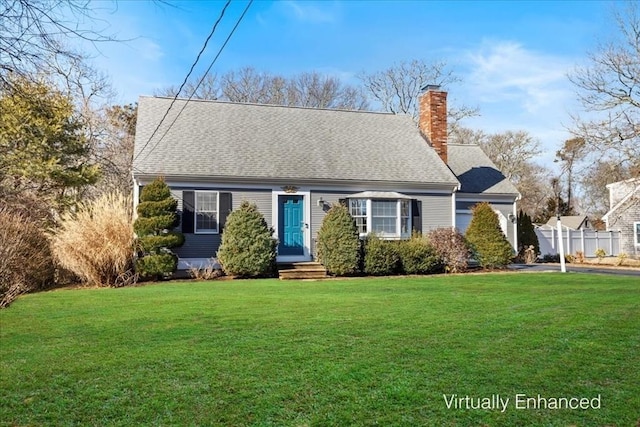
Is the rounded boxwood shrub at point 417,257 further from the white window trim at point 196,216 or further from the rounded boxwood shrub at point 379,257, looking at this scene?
the white window trim at point 196,216

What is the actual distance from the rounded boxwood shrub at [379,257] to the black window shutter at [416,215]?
267cm

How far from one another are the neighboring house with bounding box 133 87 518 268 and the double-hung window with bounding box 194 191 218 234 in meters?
0.03

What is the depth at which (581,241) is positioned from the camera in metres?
24.0

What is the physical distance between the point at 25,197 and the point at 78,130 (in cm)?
407

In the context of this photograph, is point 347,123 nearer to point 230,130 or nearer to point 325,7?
point 230,130

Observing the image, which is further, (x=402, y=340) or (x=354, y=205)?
(x=354, y=205)

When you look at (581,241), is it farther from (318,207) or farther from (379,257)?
(318,207)

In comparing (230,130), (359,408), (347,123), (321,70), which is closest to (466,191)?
(347,123)

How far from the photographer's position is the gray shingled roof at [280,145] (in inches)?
617

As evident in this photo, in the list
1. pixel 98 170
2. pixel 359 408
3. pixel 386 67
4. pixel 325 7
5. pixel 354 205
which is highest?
pixel 386 67

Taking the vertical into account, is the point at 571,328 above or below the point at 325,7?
below

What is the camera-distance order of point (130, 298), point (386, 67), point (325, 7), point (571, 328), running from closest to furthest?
point (571, 328) → point (325, 7) → point (130, 298) → point (386, 67)

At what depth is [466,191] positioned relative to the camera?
760 inches

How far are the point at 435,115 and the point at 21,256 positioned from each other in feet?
48.3
